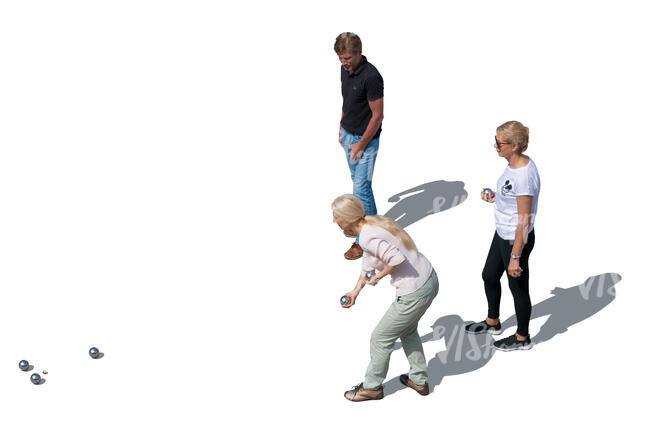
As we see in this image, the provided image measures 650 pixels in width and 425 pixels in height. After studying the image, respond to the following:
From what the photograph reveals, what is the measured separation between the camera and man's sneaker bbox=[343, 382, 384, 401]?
32.0 ft

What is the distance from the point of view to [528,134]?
9.38 metres

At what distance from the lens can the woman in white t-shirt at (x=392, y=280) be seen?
9031 millimetres

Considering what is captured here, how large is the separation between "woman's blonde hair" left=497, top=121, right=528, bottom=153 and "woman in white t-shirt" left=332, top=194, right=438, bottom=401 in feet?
4.61

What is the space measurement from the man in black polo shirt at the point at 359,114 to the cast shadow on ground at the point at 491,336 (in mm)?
2031

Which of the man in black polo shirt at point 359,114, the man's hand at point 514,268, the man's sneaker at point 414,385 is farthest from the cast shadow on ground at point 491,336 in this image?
the man in black polo shirt at point 359,114

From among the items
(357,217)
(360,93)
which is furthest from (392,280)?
(360,93)

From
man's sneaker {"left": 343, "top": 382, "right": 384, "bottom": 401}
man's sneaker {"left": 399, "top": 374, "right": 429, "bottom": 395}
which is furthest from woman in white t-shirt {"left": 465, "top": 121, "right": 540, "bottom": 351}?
man's sneaker {"left": 343, "top": 382, "right": 384, "bottom": 401}

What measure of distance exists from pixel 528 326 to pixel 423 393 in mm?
1489

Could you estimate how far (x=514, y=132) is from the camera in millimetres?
9297

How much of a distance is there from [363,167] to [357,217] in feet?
9.77

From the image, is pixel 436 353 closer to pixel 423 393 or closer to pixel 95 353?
pixel 423 393

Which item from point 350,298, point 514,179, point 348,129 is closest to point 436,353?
point 350,298

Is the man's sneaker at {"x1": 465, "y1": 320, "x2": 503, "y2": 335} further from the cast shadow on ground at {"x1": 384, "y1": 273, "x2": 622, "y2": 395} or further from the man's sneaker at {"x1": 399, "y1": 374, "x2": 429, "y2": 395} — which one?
the man's sneaker at {"x1": 399, "y1": 374, "x2": 429, "y2": 395}

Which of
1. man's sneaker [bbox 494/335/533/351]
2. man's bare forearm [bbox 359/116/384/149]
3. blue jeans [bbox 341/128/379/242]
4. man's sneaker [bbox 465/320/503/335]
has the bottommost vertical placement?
man's sneaker [bbox 494/335/533/351]
